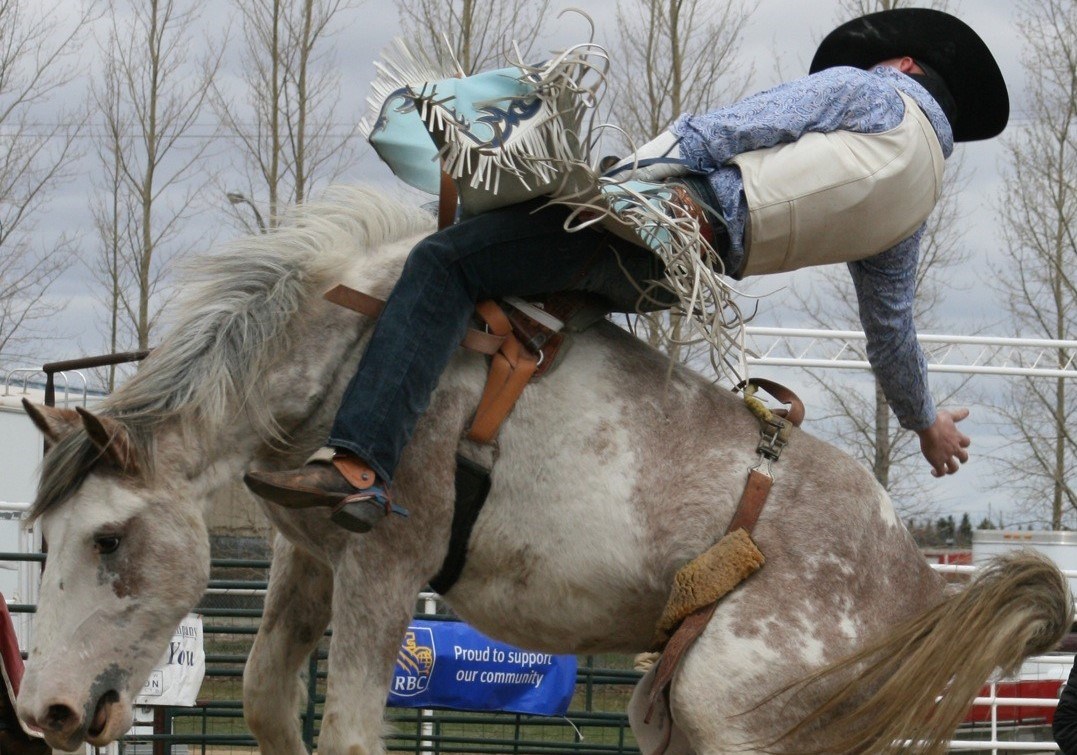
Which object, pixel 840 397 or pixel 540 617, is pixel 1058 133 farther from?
pixel 540 617

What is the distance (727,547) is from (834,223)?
82 cm

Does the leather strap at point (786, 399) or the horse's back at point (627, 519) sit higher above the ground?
the leather strap at point (786, 399)

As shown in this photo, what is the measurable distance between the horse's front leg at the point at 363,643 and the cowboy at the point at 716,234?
9.3 inches

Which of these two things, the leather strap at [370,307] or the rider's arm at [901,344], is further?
the rider's arm at [901,344]

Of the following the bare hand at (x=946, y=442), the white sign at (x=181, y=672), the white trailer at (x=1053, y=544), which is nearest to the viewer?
the bare hand at (x=946, y=442)

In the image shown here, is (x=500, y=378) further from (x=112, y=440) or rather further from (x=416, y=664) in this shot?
(x=416, y=664)

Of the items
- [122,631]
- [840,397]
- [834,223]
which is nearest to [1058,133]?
[840,397]

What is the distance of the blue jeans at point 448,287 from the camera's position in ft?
10.1

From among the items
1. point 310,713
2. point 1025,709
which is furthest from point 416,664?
point 1025,709

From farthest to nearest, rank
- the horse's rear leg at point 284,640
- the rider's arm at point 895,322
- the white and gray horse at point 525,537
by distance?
the horse's rear leg at point 284,640
the rider's arm at point 895,322
the white and gray horse at point 525,537

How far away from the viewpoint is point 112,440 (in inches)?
118

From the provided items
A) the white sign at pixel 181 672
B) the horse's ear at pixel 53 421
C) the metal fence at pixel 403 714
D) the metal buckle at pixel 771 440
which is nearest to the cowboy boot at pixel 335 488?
the horse's ear at pixel 53 421

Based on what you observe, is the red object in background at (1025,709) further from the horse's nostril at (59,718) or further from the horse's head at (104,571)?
the horse's nostril at (59,718)

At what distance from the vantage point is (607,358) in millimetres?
3438
